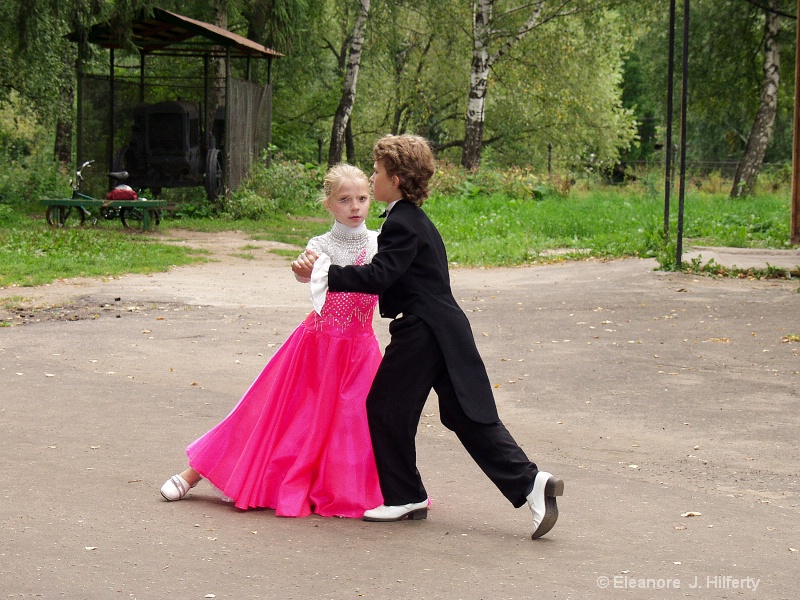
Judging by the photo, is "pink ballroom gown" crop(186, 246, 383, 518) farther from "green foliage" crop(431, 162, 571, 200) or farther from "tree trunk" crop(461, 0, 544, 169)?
"tree trunk" crop(461, 0, 544, 169)

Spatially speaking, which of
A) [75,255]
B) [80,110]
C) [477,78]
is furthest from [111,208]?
[477,78]

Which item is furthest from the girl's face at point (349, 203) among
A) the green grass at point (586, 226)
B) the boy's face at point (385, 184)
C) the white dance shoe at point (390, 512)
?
the green grass at point (586, 226)

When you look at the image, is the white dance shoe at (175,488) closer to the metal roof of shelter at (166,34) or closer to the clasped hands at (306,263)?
the clasped hands at (306,263)

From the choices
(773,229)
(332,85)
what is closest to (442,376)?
(773,229)

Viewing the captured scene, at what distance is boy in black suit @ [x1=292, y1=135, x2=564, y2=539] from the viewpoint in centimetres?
430

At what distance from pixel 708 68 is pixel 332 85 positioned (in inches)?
537

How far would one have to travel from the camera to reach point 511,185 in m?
25.9

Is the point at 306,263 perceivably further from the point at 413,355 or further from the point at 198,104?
the point at 198,104

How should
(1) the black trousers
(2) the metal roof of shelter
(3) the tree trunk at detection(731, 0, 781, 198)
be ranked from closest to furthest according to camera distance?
(1) the black trousers
(2) the metal roof of shelter
(3) the tree trunk at detection(731, 0, 781, 198)

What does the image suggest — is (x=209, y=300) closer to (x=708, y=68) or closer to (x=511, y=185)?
(x=511, y=185)

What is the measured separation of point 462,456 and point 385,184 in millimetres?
1916

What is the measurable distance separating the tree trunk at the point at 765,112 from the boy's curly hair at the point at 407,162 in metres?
25.8

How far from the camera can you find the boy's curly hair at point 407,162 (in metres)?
4.40

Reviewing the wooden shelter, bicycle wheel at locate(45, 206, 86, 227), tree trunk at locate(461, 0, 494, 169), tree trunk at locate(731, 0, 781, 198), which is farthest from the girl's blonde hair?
tree trunk at locate(731, 0, 781, 198)
